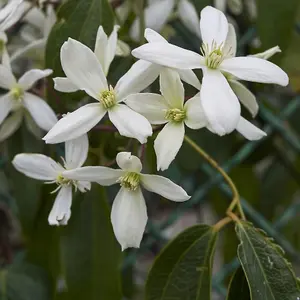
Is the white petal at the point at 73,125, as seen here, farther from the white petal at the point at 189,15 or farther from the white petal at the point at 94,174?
the white petal at the point at 189,15

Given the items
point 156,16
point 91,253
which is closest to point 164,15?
point 156,16

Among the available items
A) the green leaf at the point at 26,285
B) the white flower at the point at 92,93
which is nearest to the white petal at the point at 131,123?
the white flower at the point at 92,93

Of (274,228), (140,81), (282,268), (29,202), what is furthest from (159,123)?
(274,228)

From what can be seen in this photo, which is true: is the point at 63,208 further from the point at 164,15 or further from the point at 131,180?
the point at 164,15

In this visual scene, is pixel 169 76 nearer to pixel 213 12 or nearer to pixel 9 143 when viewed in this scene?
pixel 213 12

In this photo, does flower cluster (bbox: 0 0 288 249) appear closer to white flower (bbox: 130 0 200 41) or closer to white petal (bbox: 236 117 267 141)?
white petal (bbox: 236 117 267 141)

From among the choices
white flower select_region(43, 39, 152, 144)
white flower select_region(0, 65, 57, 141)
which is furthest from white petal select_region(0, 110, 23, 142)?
white flower select_region(43, 39, 152, 144)
